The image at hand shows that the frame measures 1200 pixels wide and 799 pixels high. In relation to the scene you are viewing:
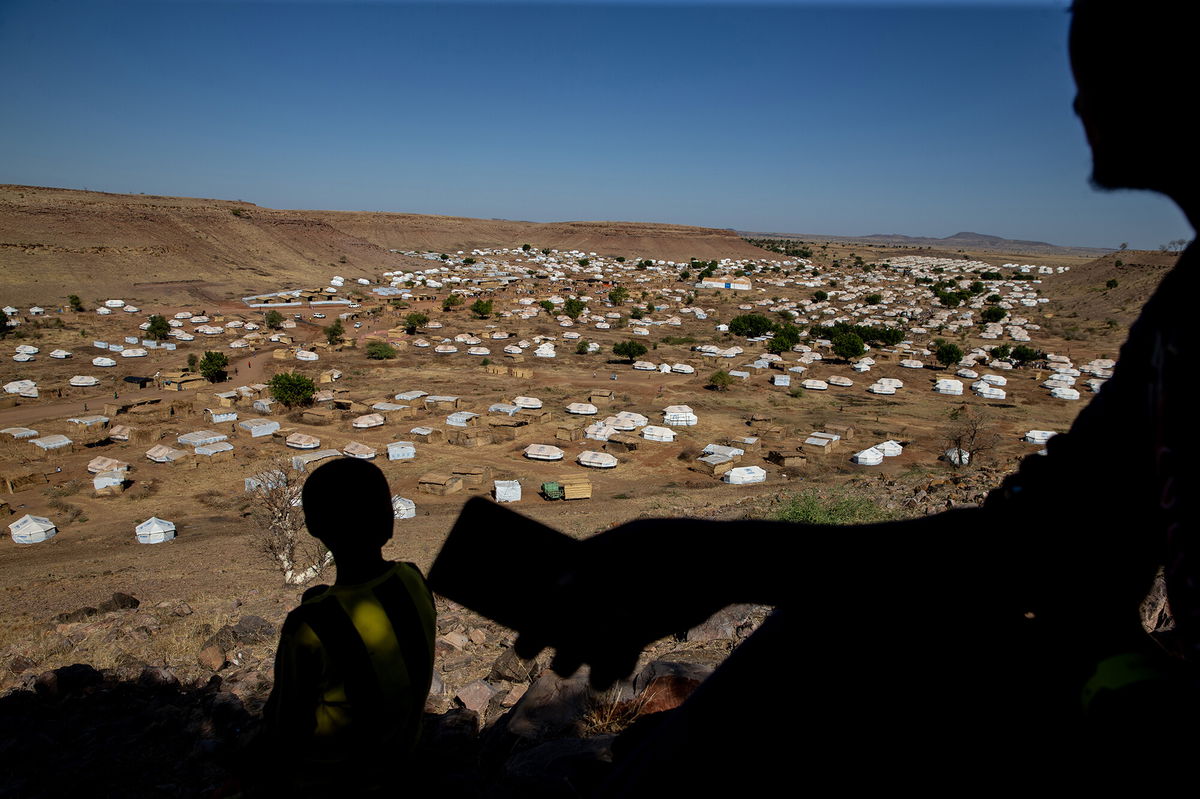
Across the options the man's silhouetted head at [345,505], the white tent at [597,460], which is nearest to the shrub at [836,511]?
the man's silhouetted head at [345,505]

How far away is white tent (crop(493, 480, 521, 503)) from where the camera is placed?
1869cm

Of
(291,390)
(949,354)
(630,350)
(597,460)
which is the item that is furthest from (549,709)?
(949,354)

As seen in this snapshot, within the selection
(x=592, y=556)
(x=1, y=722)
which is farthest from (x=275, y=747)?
(x=1, y=722)

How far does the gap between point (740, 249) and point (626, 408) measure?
10384cm

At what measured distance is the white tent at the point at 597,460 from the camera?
72.9ft

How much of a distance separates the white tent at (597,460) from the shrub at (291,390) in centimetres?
1287

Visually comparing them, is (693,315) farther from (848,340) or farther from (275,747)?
(275,747)

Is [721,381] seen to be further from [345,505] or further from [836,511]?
[345,505]

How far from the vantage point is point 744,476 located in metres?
20.8

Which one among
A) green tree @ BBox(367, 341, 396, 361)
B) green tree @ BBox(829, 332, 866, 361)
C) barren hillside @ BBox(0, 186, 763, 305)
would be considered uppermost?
barren hillside @ BBox(0, 186, 763, 305)

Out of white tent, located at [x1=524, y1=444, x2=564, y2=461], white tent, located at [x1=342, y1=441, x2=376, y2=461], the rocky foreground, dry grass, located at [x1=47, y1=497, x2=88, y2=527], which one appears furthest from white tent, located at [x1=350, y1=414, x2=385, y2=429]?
the rocky foreground

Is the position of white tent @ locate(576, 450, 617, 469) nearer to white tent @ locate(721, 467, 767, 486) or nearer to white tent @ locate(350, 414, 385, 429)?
white tent @ locate(721, 467, 767, 486)

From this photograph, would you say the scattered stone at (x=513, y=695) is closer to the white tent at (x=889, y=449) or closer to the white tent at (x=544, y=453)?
the white tent at (x=544, y=453)

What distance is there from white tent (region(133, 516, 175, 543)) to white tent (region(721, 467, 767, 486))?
15830 mm
